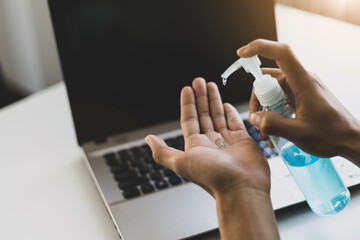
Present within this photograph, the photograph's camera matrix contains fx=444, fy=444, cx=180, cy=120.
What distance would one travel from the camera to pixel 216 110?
0.73 metres

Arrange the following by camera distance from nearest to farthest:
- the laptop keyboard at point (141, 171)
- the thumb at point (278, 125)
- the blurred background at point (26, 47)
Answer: the thumb at point (278, 125) → the laptop keyboard at point (141, 171) → the blurred background at point (26, 47)

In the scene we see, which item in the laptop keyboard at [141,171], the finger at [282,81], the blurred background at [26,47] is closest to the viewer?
the finger at [282,81]

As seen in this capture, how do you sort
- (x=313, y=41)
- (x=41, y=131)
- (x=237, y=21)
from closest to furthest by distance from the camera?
1. (x=237, y=21)
2. (x=41, y=131)
3. (x=313, y=41)

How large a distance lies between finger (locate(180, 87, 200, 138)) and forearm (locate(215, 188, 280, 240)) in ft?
0.43

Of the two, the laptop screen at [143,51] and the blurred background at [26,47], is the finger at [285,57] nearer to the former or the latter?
the laptop screen at [143,51]

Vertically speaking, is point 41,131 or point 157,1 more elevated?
point 157,1

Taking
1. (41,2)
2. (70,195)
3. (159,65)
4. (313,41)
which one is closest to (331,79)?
(313,41)

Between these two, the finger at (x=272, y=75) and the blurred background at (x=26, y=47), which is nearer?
the finger at (x=272, y=75)

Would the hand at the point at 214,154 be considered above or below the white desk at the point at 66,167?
above

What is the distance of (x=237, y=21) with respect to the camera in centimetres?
90

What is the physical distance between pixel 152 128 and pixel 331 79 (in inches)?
17.9

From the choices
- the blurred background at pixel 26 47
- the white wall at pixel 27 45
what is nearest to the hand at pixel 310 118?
the blurred background at pixel 26 47

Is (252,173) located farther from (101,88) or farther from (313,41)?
(313,41)

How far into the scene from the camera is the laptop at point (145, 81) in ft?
2.38
